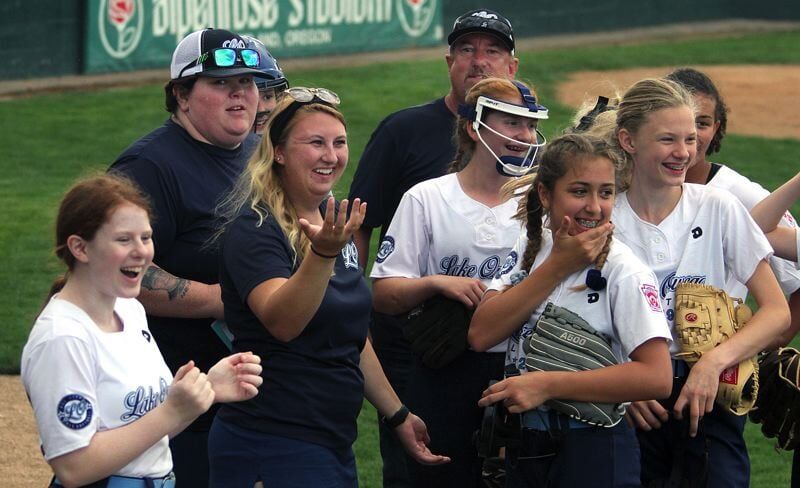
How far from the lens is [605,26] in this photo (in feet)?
79.8

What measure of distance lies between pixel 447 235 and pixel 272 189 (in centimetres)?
94

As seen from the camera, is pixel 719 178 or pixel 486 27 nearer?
pixel 719 178

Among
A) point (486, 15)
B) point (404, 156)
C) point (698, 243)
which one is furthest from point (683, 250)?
point (486, 15)

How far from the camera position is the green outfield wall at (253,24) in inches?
663

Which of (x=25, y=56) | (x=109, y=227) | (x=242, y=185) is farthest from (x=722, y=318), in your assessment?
(x=25, y=56)

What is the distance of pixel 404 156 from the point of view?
17.3ft

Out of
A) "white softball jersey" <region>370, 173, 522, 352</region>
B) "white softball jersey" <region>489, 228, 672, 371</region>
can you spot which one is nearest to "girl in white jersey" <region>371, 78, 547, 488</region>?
"white softball jersey" <region>370, 173, 522, 352</region>

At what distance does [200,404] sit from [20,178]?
999cm

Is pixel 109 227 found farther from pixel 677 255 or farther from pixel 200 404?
pixel 677 255

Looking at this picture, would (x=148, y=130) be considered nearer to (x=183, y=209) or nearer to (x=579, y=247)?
(x=183, y=209)

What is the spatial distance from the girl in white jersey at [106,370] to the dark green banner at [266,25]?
46.7 feet

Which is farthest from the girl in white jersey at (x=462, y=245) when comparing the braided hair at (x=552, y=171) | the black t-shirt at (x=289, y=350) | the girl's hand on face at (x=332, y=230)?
the girl's hand on face at (x=332, y=230)

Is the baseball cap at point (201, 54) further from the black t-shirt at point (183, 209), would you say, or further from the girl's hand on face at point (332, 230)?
the girl's hand on face at point (332, 230)

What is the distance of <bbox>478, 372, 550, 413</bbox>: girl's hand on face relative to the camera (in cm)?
379
